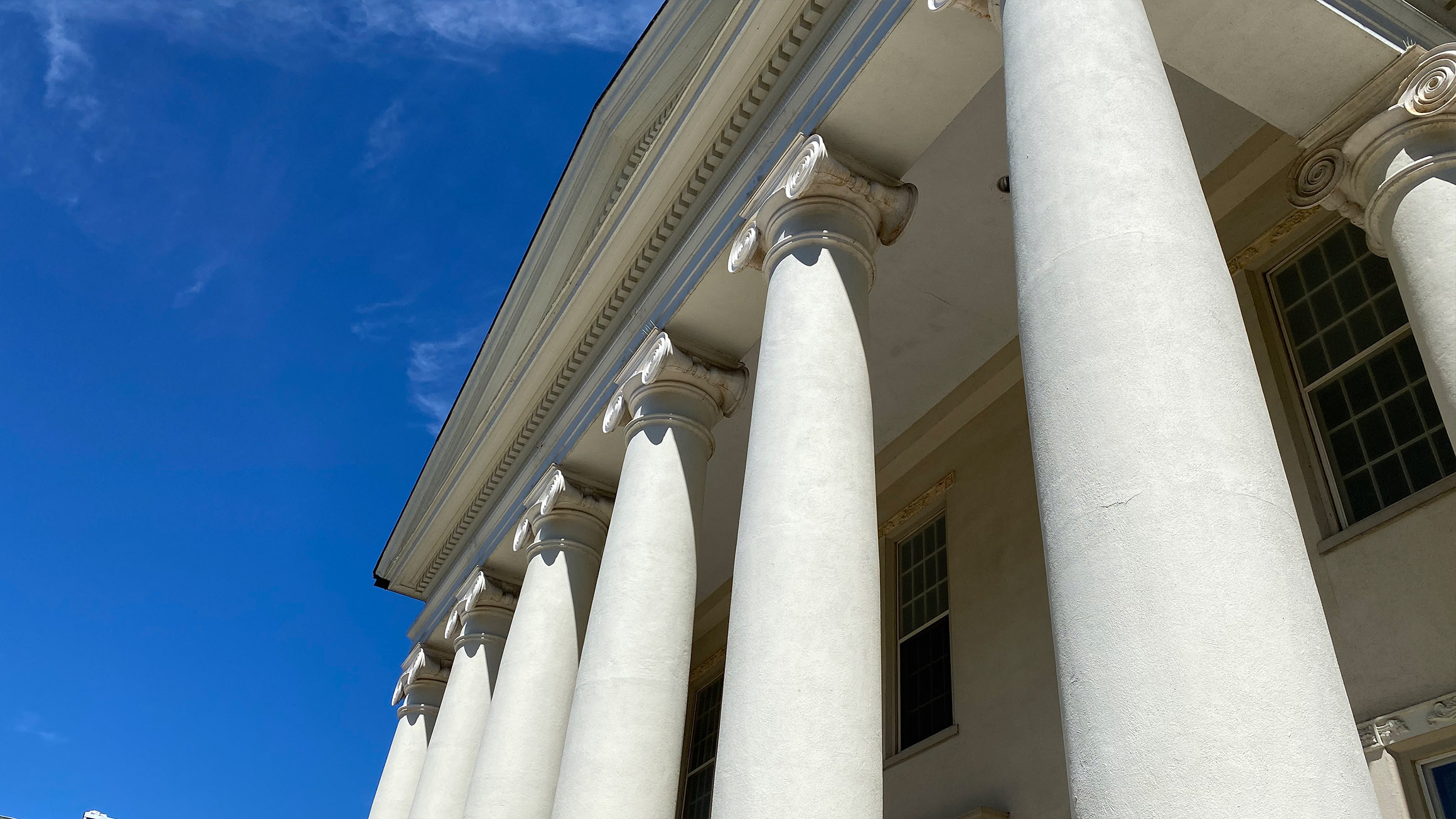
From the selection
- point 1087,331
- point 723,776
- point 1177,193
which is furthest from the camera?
point 723,776

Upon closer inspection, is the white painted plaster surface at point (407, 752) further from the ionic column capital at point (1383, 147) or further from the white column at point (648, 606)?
the ionic column capital at point (1383, 147)

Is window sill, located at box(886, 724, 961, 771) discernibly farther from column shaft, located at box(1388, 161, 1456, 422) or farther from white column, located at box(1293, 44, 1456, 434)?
white column, located at box(1293, 44, 1456, 434)

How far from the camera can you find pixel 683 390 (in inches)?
692

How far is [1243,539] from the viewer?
5.97m

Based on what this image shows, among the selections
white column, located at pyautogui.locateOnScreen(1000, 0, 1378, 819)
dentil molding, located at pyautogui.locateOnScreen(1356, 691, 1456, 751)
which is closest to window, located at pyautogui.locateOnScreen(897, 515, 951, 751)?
dentil molding, located at pyautogui.locateOnScreen(1356, 691, 1456, 751)

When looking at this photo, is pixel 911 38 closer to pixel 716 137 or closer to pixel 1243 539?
pixel 716 137

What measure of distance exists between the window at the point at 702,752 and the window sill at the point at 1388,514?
15.3 m

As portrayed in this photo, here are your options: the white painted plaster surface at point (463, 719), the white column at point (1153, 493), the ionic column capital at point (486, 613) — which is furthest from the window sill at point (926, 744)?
the white column at point (1153, 493)

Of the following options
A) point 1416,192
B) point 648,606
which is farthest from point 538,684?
point 1416,192

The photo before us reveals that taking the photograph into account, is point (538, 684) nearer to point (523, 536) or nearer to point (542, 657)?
point (542, 657)

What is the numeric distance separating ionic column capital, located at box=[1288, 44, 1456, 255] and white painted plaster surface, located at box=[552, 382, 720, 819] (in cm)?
916

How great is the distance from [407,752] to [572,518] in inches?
477

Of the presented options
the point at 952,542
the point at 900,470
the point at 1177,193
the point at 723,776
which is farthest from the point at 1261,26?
the point at 900,470

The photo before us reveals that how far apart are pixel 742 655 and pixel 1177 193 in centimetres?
600
